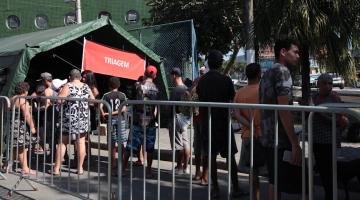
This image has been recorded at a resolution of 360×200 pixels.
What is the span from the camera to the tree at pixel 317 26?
12.9 meters

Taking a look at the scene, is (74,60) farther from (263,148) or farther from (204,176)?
(263,148)

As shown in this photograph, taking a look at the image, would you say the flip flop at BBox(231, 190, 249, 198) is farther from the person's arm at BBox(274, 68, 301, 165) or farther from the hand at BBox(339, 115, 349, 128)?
the hand at BBox(339, 115, 349, 128)

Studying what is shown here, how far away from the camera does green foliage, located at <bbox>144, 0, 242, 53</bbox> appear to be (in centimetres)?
2270

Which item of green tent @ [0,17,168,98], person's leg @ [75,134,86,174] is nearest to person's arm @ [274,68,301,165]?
person's leg @ [75,134,86,174]

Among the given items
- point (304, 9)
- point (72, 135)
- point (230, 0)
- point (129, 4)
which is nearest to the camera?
point (72, 135)

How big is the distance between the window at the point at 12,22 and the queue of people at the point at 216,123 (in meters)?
29.9

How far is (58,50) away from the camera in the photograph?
47.9 ft

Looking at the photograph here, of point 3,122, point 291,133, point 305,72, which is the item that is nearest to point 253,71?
point 291,133

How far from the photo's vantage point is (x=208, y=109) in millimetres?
5020

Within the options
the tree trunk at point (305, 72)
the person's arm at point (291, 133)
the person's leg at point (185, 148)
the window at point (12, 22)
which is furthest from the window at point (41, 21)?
the person's arm at point (291, 133)

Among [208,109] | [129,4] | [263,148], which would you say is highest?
[129,4]

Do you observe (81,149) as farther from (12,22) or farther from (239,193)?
(12,22)

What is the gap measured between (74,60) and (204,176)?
9.19 metres

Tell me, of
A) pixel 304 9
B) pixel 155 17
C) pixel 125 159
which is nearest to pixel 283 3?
pixel 304 9
